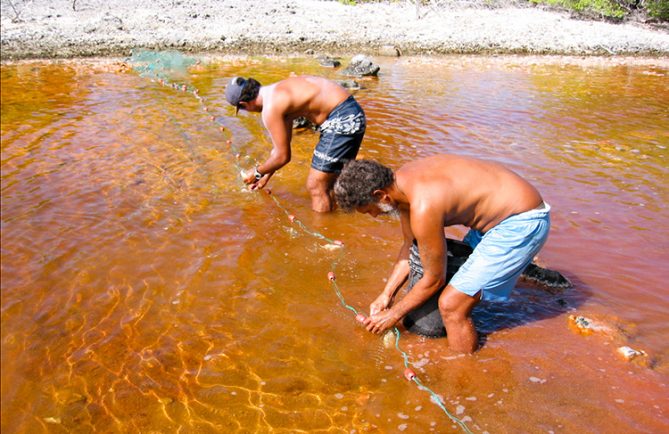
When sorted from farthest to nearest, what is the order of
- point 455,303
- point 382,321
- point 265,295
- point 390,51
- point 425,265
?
point 390,51, point 265,295, point 382,321, point 455,303, point 425,265

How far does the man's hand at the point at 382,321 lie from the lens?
10.6ft

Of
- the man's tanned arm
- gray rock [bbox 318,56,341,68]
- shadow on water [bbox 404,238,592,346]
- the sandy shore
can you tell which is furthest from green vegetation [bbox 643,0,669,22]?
the man's tanned arm

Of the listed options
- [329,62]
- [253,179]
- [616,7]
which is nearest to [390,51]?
[329,62]

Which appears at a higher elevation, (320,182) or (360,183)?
(360,183)

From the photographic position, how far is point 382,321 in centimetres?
326

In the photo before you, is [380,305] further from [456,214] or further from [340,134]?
[340,134]

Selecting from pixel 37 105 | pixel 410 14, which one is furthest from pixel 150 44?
pixel 410 14

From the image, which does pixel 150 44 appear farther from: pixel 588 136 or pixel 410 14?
pixel 588 136

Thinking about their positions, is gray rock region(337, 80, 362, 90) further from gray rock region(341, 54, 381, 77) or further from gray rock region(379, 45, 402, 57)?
gray rock region(379, 45, 402, 57)

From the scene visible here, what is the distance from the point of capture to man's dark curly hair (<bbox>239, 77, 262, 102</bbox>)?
468 centimetres

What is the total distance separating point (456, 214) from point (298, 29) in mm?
16840

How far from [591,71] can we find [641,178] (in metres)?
10.7

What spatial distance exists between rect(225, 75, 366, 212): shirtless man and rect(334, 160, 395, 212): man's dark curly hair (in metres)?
2.06

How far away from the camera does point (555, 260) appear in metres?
4.71
